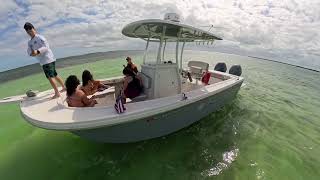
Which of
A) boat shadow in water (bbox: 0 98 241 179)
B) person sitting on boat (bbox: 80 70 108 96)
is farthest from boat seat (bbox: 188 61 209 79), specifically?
person sitting on boat (bbox: 80 70 108 96)

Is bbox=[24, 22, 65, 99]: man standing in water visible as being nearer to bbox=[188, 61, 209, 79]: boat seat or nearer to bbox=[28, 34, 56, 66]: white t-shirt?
bbox=[28, 34, 56, 66]: white t-shirt

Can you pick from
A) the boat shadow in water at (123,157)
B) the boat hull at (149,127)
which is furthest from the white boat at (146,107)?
the boat shadow in water at (123,157)

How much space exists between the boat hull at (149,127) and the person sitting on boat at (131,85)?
1.11 metres

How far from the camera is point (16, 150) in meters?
6.61

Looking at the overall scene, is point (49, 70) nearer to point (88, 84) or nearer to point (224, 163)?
point (88, 84)

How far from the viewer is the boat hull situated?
16.6 feet

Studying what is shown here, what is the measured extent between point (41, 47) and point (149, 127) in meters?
3.20

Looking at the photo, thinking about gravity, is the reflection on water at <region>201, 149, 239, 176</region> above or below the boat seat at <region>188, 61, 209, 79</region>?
below

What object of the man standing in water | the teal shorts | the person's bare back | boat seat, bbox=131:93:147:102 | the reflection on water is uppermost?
the man standing in water

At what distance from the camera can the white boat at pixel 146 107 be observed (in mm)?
4641

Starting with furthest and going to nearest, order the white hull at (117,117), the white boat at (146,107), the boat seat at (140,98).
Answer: the boat seat at (140,98) → the white boat at (146,107) → the white hull at (117,117)

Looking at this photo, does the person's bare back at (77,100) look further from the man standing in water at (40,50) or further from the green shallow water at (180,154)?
the green shallow water at (180,154)

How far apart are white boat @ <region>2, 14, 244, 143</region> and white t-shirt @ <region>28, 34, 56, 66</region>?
3.31ft

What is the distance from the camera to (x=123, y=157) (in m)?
5.95
